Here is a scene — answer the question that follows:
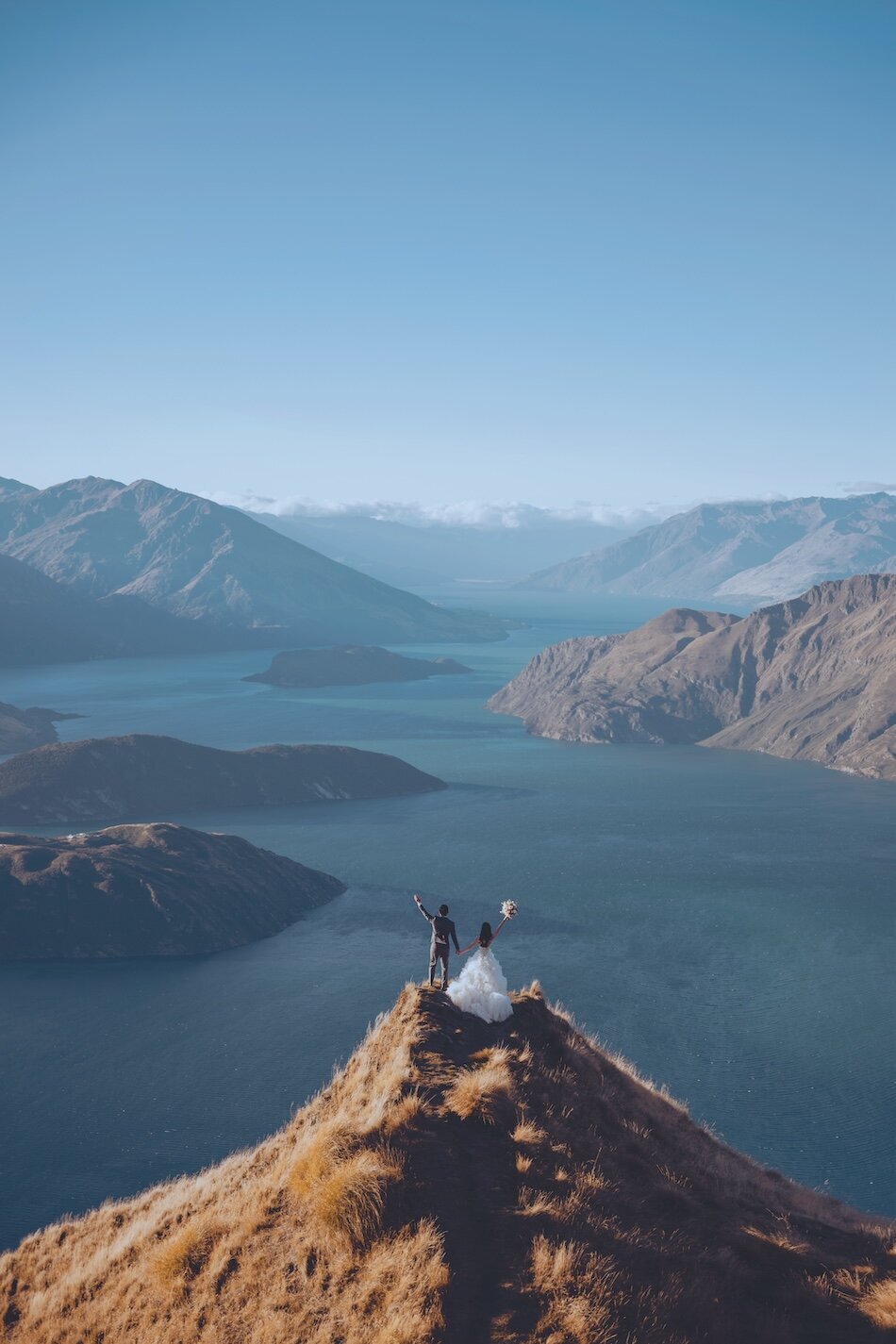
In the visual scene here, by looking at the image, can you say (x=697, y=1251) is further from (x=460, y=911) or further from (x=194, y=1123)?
(x=460, y=911)

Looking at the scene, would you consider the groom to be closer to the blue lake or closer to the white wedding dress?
the white wedding dress

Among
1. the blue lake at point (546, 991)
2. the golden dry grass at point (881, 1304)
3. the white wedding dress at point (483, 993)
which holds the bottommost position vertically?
the blue lake at point (546, 991)

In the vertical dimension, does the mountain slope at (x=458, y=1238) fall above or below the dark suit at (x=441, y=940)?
below

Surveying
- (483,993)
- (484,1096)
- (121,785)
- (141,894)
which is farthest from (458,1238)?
(121,785)

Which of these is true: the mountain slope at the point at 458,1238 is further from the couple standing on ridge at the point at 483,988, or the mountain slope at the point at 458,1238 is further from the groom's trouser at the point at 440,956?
the groom's trouser at the point at 440,956

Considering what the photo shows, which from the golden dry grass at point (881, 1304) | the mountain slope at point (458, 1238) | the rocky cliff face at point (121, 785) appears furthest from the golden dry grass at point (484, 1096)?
the rocky cliff face at point (121, 785)

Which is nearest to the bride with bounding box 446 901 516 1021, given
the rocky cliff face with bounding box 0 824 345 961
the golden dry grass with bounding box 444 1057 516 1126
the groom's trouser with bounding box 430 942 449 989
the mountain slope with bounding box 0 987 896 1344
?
the mountain slope with bounding box 0 987 896 1344

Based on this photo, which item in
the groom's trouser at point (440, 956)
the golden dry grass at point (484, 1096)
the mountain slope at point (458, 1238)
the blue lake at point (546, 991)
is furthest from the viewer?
the blue lake at point (546, 991)

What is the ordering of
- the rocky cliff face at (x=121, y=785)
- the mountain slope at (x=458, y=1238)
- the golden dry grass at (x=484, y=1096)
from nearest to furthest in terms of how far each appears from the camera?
the mountain slope at (x=458, y=1238) → the golden dry grass at (x=484, y=1096) → the rocky cliff face at (x=121, y=785)

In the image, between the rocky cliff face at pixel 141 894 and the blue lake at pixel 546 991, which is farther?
the rocky cliff face at pixel 141 894
